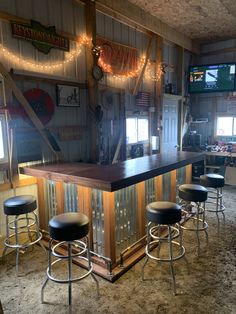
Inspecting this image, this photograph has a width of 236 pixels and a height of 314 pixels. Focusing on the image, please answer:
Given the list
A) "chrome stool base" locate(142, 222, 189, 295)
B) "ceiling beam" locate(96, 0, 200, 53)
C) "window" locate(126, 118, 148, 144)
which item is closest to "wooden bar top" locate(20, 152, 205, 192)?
"chrome stool base" locate(142, 222, 189, 295)

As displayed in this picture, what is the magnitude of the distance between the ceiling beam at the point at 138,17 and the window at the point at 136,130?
1.66 metres

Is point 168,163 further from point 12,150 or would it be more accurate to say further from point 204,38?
point 204,38

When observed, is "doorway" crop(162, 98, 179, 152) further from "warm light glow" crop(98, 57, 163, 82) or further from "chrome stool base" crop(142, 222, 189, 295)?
"chrome stool base" crop(142, 222, 189, 295)

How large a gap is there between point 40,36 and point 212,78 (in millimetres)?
4070

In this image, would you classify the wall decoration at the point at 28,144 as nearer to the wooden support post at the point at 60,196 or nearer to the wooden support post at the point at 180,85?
the wooden support post at the point at 60,196

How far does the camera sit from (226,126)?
6156mm

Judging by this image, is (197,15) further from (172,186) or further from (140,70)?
(172,186)

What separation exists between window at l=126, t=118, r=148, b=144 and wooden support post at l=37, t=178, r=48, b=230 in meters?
2.02

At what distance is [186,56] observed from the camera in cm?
617

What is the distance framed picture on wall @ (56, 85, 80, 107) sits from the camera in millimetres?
3303

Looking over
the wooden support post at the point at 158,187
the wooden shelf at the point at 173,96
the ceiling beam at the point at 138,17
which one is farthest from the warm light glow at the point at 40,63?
the wooden shelf at the point at 173,96

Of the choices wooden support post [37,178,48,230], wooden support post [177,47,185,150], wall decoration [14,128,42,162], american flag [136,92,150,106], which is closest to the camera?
wall decoration [14,128,42,162]

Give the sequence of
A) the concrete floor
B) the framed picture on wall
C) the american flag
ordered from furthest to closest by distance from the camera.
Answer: the american flag, the framed picture on wall, the concrete floor

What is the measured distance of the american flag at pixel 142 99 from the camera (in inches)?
187
